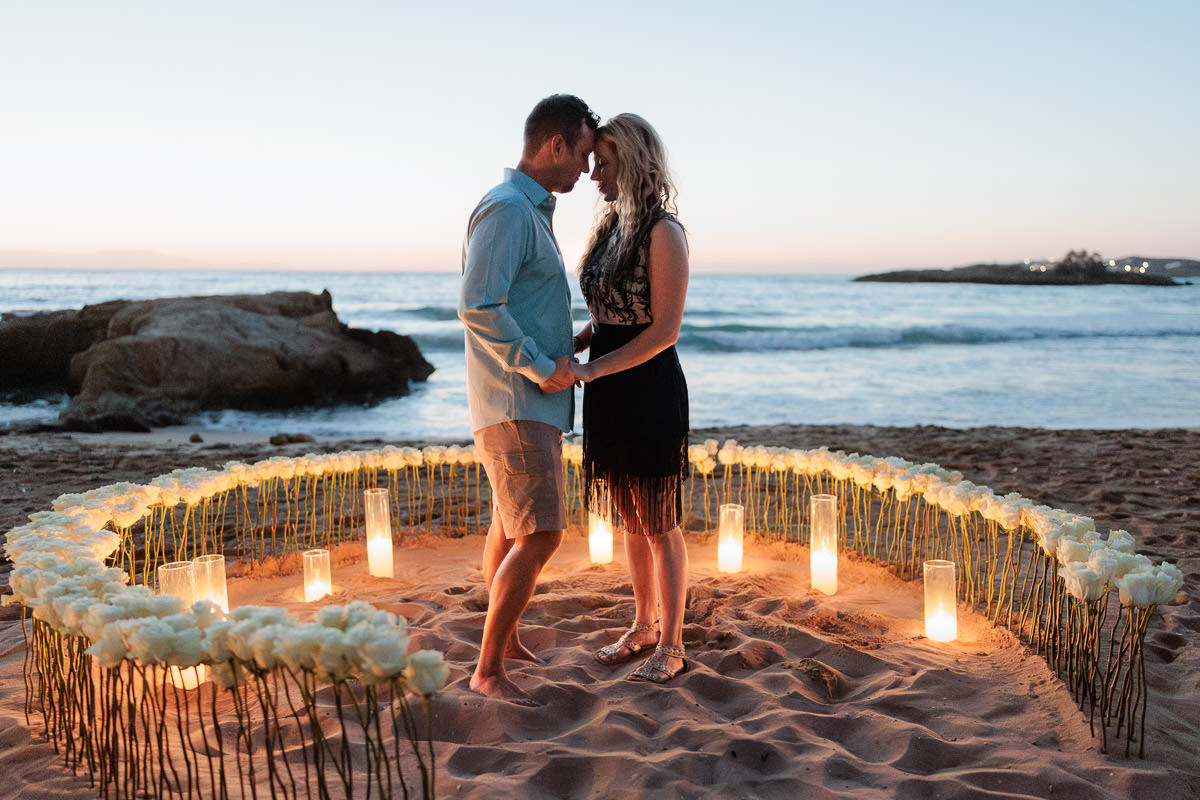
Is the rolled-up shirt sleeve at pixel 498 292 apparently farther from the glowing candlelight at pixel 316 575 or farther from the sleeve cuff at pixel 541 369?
the glowing candlelight at pixel 316 575

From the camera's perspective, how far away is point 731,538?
4.29 meters

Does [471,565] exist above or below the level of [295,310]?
below

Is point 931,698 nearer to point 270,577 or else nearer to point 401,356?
point 270,577

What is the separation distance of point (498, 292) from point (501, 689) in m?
1.30

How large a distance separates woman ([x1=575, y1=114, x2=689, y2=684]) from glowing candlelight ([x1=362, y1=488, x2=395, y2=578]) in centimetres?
153

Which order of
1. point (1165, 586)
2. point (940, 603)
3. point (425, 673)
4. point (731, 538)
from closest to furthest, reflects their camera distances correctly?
point (425, 673), point (1165, 586), point (940, 603), point (731, 538)

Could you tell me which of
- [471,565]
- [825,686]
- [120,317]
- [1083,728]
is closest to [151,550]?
[471,565]

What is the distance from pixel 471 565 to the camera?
4551 millimetres

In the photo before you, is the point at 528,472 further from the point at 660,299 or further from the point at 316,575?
the point at 316,575

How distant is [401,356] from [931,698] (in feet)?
39.3

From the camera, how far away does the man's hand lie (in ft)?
8.86

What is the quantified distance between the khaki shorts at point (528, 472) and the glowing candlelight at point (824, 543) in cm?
163

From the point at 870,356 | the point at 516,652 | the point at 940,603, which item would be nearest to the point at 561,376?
the point at 516,652

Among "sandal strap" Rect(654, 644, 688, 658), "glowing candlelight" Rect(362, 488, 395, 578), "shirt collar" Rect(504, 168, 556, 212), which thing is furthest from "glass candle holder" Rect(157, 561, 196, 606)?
"shirt collar" Rect(504, 168, 556, 212)
